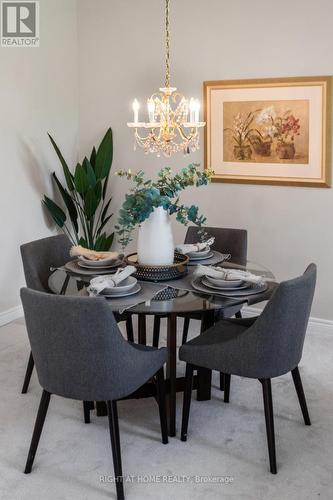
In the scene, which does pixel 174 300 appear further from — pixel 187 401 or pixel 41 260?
pixel 41 260

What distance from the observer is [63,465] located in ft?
8.86

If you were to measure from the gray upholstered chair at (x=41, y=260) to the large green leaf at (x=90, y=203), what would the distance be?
107 centimetres

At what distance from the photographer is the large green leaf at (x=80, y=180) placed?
15.5 feet

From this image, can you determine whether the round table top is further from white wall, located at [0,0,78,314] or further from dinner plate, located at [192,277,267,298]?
white wall, located at [0,0,78,314]

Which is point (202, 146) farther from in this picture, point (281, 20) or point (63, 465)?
point (63, 465)

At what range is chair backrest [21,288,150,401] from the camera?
235 cm

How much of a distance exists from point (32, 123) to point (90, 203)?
74cm

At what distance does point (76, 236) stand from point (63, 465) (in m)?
2.59

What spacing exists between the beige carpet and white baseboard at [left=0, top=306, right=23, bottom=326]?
102 cm

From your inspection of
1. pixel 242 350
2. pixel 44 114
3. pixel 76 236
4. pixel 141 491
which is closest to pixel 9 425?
pixel 141 491

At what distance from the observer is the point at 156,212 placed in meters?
3.05

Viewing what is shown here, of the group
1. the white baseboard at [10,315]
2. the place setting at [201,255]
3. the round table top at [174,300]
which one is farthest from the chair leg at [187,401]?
the white baseboard at [10,315]

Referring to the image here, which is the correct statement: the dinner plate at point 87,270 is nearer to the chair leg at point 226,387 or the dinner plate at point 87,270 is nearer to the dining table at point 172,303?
the dining table at point 172,303

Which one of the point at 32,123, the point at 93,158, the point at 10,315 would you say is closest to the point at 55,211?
the point at 93,158
